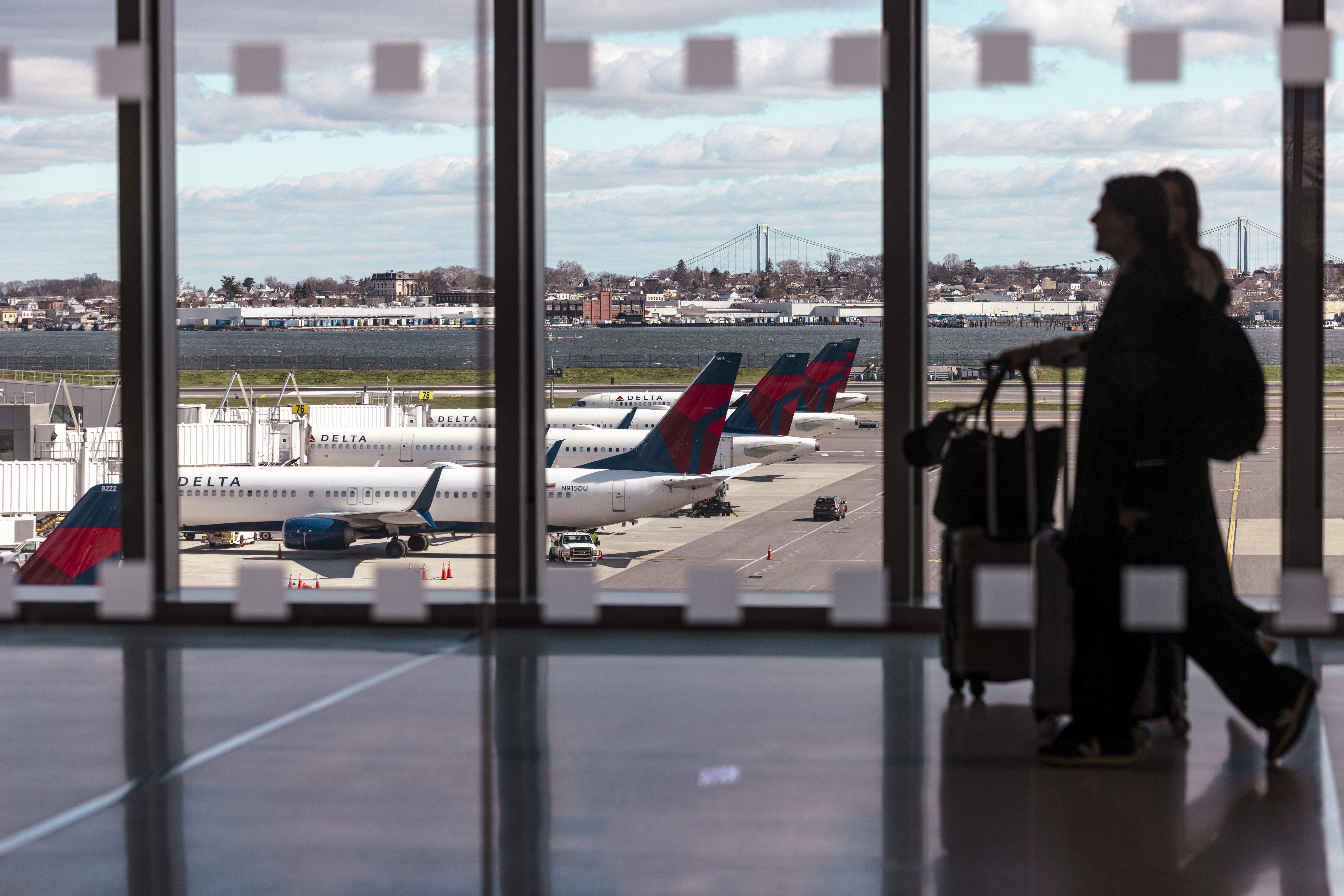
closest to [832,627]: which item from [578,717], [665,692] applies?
[665,692]

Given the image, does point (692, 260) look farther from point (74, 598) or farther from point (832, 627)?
point (74, 598)

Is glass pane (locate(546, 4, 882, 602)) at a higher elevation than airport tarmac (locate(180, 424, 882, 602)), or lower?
higher

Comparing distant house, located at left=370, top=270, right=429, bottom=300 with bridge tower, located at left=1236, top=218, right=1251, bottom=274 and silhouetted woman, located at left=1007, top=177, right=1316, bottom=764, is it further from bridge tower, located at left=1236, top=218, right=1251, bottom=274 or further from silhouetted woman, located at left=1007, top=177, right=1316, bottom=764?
bridge tower, located at left=1236, top=218, right=1251, bottom=274

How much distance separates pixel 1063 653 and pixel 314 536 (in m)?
1.58

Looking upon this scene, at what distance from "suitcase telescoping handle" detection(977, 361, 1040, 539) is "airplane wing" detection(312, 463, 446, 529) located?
1.12 meters

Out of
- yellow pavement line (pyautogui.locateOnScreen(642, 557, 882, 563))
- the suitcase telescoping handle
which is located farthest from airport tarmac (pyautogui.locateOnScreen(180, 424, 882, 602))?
the suitcase telescoping handle

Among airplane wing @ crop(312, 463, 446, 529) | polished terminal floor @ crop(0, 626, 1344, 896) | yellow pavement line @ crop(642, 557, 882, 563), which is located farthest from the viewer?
yellow pavement line @ crop(642, 557, 882, 563)

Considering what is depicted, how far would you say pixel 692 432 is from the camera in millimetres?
3865

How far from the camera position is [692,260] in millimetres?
2416

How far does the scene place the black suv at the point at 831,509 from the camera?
362 centimetres

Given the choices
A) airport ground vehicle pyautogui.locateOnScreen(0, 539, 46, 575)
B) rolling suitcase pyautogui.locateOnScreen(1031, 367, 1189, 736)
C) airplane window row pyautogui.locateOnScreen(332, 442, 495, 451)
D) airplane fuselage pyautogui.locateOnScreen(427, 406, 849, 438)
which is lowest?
rolling suitcase pyautogui.locateOnScreen(1031, 367, 1189, 736)

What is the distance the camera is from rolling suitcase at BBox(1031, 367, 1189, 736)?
2318mm

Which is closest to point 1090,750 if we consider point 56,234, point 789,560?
point 789,560

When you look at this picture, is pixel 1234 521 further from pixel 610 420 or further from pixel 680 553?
pixel 610 420
